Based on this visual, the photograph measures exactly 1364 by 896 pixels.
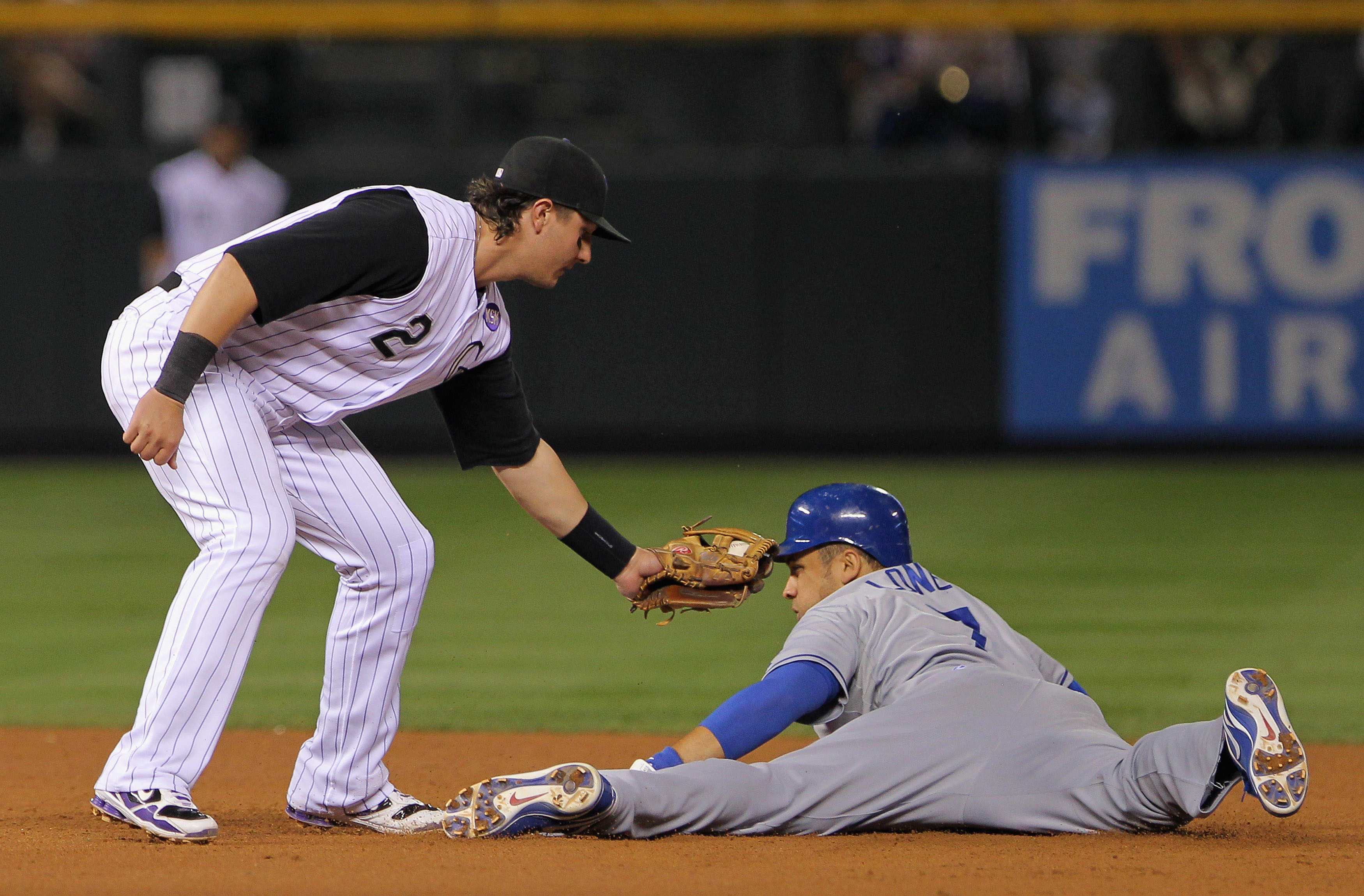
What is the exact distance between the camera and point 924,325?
12.6 meters

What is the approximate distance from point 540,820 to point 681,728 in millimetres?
2002

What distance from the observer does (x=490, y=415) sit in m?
4.37

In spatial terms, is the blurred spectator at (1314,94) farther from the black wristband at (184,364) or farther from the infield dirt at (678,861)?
the black wristband at (184,364)

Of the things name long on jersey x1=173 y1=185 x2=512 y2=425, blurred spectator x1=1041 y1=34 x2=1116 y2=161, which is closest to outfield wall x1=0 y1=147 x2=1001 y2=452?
blurred spectator x1=1041 y1=34 x2=1116 y2=161

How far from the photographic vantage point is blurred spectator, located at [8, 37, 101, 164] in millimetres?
13180

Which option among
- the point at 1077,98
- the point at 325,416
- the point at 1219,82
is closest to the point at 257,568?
the point at 325,416

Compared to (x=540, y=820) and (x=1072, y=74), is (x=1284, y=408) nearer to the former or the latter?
(x=1072, y=74)

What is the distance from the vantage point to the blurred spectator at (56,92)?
1318 cm

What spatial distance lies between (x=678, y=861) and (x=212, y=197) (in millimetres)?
8417

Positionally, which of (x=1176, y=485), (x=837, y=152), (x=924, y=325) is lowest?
(x=1176, y=485)

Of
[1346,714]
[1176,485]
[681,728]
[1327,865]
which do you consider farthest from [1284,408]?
[1327,865]

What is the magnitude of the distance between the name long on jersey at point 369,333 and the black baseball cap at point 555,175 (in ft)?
0.47

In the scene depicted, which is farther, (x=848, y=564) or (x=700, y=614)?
(x=700, y=614)

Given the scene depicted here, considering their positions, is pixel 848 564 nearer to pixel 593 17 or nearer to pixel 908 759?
pixel 908 759
